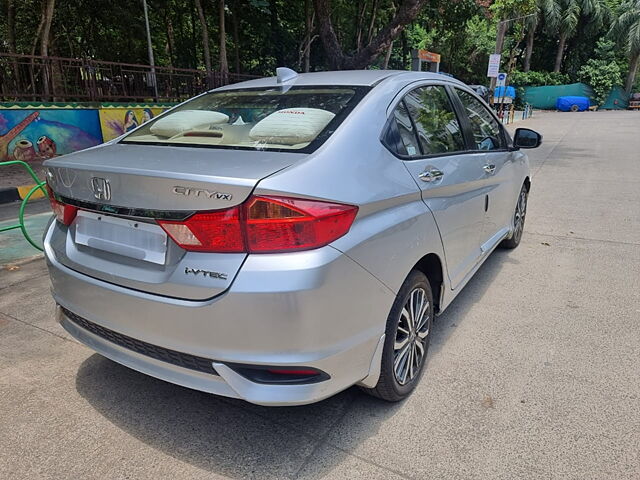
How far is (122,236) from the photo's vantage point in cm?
202

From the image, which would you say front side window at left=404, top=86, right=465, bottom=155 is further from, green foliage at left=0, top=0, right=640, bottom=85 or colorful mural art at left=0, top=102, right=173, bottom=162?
green foliage at left=0, top=0, right=640, bottom=85

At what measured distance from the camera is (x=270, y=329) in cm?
177

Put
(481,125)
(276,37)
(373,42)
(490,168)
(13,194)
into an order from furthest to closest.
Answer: (276,37) → (373,42) → (13,194) → (481,125) → (490,168)

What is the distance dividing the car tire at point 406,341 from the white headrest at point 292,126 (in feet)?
2.81

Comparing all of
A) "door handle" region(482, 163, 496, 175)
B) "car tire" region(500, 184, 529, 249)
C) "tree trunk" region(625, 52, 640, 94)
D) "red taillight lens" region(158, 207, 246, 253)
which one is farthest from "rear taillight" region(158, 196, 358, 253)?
"tree trunk" region(625, 52, 640, 94)

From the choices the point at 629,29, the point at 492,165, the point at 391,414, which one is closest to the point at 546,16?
the point at 629,29

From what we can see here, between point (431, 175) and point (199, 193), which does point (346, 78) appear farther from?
point (199, 193)

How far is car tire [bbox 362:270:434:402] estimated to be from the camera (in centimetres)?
225

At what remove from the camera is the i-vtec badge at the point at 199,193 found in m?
1.77

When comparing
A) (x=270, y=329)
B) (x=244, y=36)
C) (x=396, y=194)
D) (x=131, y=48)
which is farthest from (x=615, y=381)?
(x=244, y=36)

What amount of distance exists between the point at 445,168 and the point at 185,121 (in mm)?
1534

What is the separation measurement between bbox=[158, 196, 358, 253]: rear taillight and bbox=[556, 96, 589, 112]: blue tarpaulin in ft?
135

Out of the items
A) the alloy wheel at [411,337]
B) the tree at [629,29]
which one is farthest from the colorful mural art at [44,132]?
the tree at [629,29]

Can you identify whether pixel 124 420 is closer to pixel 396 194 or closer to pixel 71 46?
pixel 396 194
